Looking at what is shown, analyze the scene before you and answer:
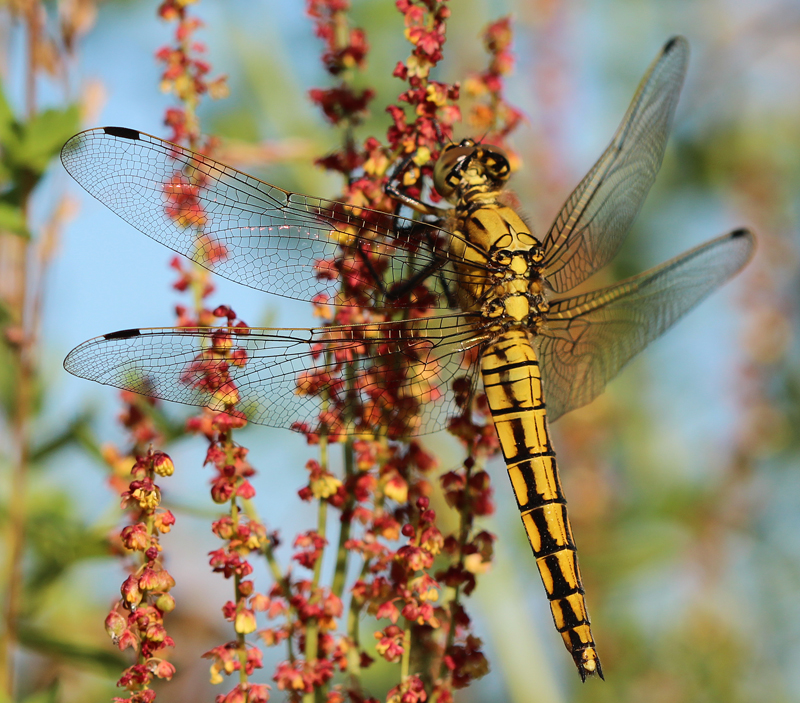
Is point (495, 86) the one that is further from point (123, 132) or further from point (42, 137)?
point (42, 137)

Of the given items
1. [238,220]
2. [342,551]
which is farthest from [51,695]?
[238,220]

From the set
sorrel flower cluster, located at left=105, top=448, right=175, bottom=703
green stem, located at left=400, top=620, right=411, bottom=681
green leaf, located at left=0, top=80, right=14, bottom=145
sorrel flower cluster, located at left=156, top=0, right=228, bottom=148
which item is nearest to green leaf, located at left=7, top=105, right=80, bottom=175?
green leaf, located at left=0, top=80, right=14, bottom=145

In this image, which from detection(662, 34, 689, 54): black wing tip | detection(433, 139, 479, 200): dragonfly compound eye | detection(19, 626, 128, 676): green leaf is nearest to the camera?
detection(19, 626, 128, 676): green leaf

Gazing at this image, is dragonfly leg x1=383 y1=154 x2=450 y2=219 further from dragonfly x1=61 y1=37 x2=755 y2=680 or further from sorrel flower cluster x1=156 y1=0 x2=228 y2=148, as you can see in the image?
sorrel flower cluster x1=156 y1=0 x2=228 y2=148

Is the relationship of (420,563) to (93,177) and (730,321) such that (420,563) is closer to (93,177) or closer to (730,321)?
(93,177)

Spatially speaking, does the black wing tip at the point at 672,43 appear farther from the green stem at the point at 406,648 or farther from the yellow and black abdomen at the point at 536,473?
the green stem at the point at 406,648

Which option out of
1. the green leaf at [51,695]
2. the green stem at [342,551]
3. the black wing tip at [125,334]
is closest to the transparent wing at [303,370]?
the black wing tip at [125,334]
